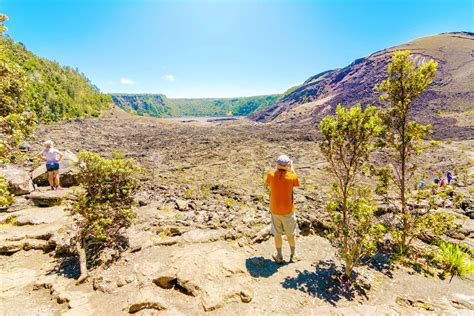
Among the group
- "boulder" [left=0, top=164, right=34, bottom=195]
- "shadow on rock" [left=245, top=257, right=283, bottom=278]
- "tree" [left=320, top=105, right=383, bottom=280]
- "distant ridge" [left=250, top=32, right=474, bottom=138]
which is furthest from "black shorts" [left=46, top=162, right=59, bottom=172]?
"distant ridge" [left=250, top=32, right=474, bottom=138]

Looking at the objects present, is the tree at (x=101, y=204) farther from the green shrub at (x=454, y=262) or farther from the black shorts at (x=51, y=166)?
the green shrub at (x=454, y=262)

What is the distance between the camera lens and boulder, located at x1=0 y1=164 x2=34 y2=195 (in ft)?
25.3

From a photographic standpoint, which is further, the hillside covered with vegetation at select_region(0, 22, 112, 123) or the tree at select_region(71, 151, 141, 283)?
the hillside covered with vegetation at select_region(0, 22, 112, 123)

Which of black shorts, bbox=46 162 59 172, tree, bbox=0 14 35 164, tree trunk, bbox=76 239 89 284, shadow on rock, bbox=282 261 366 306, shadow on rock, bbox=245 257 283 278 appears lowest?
shadow on rock, bbox=282 261 366 306

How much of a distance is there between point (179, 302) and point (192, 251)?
1.16m

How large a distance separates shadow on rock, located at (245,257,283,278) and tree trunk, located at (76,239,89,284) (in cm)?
298

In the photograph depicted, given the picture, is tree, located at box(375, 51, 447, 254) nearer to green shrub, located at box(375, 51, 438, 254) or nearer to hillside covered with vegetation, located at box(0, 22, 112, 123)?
green shrub, located at box(375, 51, 438, 254)

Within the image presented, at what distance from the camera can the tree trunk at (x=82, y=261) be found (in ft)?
13.6

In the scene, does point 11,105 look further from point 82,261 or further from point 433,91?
point 433,91

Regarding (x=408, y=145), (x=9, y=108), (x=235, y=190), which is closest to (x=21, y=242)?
(x=9, y=108)

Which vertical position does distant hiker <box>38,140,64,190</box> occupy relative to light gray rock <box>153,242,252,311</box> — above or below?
above

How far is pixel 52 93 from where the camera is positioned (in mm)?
51000

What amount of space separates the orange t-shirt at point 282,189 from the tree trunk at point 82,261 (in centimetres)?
369

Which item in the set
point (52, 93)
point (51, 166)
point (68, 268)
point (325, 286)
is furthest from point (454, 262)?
point (52, 93)
